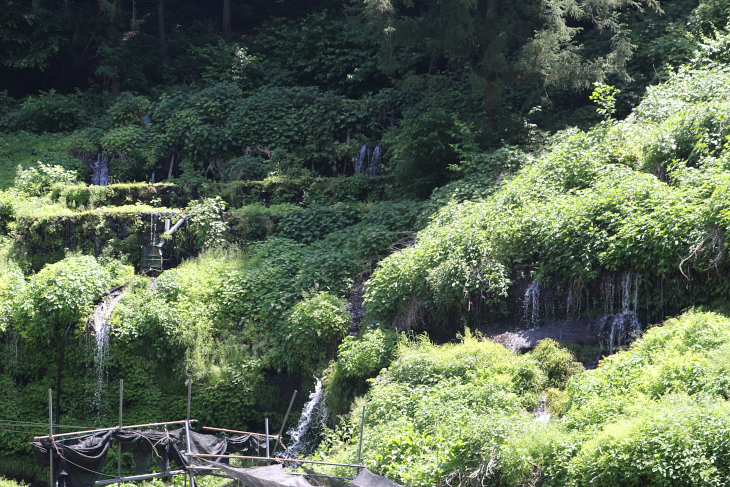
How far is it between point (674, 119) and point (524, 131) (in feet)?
15.5

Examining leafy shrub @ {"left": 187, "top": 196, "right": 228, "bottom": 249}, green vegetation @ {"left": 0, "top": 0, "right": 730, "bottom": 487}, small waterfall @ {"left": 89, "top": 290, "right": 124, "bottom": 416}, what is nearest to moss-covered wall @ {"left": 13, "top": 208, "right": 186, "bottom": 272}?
green vegetation @ {"left": 0, "top": 0, "right": 730, "bottom": 487}

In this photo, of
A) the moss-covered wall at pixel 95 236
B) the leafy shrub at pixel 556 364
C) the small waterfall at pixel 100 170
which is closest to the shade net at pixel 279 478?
the leafy shrub at pixel 556 364

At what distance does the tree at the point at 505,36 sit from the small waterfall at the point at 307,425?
26.9ft

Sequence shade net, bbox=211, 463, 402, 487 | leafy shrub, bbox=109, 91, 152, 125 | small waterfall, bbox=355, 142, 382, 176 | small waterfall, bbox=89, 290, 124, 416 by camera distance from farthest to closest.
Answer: leafy shrub, bbox=109, 91, 152, 125, small waterfall, bbox=355, 142, 382, 176, small waterfall, bbox=89, 290, 124, 416, shade net, bbox=211, 463, 402, 487

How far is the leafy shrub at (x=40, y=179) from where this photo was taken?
2017 centimetres

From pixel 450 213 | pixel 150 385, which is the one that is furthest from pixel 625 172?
pixel 150 385

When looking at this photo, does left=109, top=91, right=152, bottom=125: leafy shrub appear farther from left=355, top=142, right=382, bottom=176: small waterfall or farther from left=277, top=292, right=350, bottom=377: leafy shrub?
left=277, top=292, right=350, bottom=377: leafy shrub

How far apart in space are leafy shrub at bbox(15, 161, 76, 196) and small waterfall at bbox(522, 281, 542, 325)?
43.1 feet

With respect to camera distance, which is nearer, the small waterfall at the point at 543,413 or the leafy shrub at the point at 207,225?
the small waterfall at the point at 543,413

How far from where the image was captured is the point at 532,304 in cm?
1309

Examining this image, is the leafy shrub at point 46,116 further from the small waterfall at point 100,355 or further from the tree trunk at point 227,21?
the small waterfall at point 100,355

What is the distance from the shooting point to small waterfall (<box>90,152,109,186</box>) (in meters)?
22.1

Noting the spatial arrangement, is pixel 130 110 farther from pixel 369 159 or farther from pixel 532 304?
pixel 532 304

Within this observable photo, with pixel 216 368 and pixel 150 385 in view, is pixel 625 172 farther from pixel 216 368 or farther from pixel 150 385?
pixel 150 385
